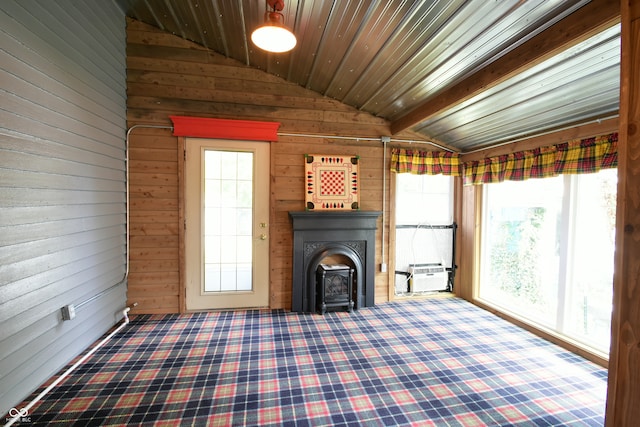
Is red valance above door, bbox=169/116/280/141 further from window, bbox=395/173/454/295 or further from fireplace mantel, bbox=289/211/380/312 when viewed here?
window, bbox=395/173/454/295

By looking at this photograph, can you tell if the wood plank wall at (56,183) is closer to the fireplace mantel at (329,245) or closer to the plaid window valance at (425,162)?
the fireplace mantel at (329,245)

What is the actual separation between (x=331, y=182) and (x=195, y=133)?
1685 mm

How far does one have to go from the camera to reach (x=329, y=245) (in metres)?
3.61

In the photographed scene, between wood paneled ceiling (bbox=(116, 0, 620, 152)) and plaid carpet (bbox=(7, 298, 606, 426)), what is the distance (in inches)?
86.7

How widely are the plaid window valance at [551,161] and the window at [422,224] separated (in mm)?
496

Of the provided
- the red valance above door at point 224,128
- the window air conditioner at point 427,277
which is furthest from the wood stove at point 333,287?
the red valance above door at point 224,128

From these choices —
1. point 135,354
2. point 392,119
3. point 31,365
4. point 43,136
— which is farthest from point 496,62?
point 31,365

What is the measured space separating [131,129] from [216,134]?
35.2 inches

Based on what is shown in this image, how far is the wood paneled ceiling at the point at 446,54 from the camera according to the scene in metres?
1.71

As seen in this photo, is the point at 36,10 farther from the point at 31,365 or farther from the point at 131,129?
the point at 31,365

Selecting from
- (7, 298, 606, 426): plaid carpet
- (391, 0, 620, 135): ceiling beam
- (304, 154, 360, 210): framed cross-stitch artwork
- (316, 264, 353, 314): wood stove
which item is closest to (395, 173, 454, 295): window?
(304, 154, 360, 210): framed cross-stitch artwork

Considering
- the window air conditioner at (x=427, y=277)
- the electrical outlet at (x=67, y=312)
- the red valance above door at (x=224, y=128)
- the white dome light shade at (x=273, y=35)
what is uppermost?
the white dome light shade at (x=273, y=35)

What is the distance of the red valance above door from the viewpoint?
10.8 ft

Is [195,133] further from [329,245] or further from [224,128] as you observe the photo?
[329,245]
